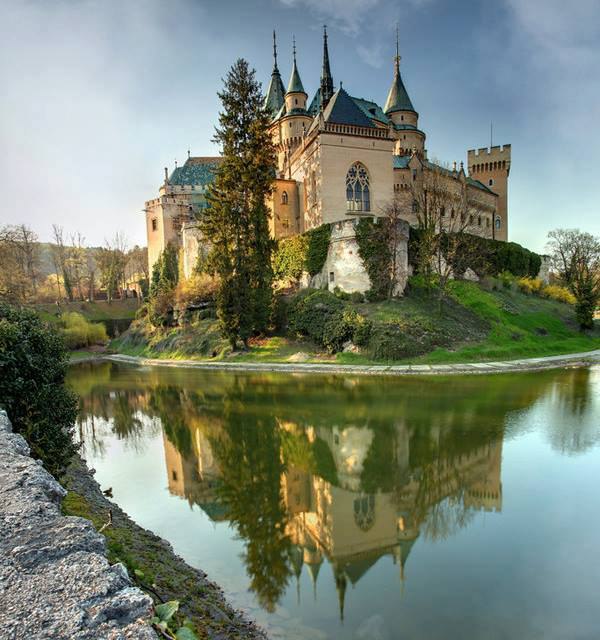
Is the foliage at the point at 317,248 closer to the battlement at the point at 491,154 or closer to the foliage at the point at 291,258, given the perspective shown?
the foliage at the point at 291,258

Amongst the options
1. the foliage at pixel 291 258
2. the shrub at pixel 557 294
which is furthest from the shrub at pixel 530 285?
the foliage at pixel 291 258

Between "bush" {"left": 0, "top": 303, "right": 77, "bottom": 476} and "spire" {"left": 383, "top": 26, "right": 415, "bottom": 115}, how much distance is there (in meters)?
48.7

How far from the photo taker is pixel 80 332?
41812 mm

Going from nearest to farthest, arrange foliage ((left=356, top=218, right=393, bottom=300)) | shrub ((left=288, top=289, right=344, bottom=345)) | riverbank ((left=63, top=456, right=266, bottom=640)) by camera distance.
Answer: riverbank ((left=63, top=456, right=266, bottom=640)) < shrub ((left=288, top=289, right=344, bottom=345)) < foliage ((left=356, top=218, right=393, bottom=300))

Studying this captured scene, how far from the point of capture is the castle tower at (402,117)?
46.3 m

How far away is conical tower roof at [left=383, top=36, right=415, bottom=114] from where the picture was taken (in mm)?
47406

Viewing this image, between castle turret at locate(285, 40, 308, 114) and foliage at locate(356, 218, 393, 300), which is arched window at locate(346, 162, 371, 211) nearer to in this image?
foliage at locate(356, 218, 393, 300)

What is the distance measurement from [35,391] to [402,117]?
161 feet

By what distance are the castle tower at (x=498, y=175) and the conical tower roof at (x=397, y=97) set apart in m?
14.2

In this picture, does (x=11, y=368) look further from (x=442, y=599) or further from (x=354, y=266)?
(x=354, y=266)

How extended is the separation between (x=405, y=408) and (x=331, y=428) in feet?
10.7

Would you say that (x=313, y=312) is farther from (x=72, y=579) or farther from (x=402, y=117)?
(x=402, y=117)

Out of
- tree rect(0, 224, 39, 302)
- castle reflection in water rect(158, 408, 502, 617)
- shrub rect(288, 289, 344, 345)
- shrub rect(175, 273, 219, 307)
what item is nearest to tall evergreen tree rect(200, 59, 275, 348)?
shrub rect(288, 289, 344, 345)

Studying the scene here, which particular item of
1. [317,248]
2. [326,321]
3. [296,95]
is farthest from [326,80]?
[326,321]
